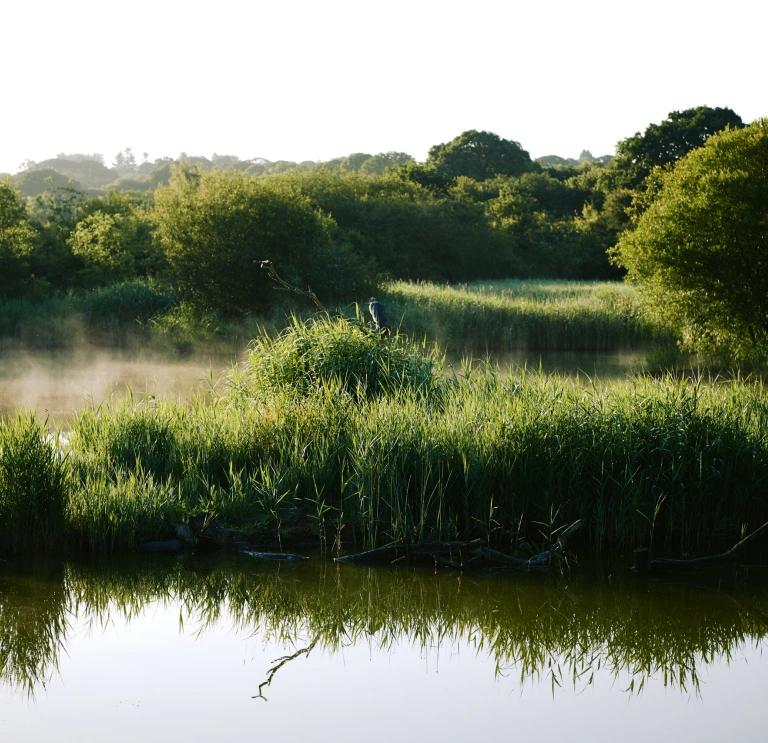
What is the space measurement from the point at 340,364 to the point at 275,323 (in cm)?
1237

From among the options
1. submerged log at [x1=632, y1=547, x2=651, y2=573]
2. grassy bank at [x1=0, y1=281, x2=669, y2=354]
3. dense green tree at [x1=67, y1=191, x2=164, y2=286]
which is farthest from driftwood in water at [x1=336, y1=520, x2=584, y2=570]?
dense green tree at [x1=67, y1=191, x2=164, y2=286]

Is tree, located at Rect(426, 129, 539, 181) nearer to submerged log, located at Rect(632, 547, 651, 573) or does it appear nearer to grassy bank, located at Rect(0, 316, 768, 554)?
grassy bank, located at Rect(0, 316, 768, 554)

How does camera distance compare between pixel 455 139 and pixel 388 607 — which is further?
pixel 455 139

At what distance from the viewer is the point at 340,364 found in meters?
8.87

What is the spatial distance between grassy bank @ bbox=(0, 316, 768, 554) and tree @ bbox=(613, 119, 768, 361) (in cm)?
954

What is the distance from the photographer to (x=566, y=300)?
2430 centimetres

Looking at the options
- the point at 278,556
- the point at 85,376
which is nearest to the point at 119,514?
the point at 278,556

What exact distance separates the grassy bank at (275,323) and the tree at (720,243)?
4452 millimetres

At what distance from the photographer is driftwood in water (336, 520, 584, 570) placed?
20.3 ft

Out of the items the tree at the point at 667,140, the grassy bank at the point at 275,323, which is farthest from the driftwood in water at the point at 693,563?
the tree at the point at 667,140

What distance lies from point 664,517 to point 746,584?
989 millimetres

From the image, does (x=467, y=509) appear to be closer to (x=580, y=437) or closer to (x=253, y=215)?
(x=580, y=437)

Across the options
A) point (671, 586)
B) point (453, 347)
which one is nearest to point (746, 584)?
point (671, 586)

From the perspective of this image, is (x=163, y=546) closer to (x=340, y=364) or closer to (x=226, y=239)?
(x=340, y=364)
